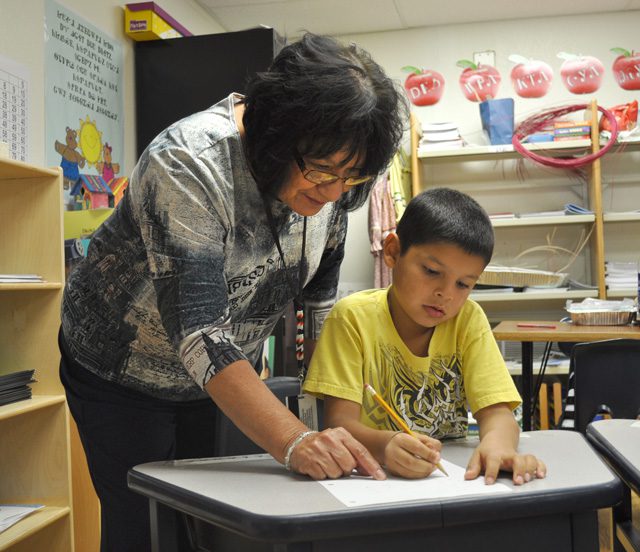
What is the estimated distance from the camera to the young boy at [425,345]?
120 centimetres

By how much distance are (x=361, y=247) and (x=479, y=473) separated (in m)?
4.39

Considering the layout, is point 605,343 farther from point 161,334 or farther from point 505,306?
point 505,306

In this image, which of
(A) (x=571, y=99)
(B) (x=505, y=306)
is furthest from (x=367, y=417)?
(A) (x=571, y=99)

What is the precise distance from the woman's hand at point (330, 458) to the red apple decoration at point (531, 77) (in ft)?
13.3

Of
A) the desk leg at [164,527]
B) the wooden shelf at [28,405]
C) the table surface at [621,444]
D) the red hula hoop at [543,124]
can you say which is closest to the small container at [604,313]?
the red hula hoop at [543,124]

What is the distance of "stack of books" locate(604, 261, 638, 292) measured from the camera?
4.47m

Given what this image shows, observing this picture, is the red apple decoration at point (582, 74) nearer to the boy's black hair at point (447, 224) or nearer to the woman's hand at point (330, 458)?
the boy's black hair at point (447, 224)

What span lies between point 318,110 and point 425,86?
149 inches

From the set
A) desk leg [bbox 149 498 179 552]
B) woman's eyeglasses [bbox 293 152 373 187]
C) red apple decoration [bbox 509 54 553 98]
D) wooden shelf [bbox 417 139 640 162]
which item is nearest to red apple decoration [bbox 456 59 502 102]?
red apple decoration [bbox 509 54 553 98]

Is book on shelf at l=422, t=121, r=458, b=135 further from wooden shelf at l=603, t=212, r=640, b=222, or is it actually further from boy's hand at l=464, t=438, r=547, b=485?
boy's hand at l=464, t=438, r=547, b=485

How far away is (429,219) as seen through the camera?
1293 mm

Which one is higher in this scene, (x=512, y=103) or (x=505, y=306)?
(x=512, y=103)

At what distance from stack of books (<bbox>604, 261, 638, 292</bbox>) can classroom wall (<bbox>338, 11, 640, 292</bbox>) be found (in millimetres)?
562

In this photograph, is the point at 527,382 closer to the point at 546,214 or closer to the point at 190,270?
the point at 546,214
